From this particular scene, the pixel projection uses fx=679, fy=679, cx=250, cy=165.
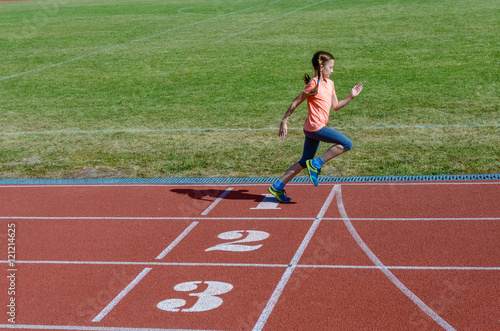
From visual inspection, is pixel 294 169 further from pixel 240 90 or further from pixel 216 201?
pixel 240 90

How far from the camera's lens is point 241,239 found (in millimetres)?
7559

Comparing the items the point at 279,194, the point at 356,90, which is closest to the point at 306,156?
the point at 279,194

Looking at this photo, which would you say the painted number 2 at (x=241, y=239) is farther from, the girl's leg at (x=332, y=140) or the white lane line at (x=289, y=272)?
the girl's leg at (x=332, y=140)

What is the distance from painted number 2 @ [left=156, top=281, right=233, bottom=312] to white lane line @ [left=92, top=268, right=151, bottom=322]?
1.31 ft

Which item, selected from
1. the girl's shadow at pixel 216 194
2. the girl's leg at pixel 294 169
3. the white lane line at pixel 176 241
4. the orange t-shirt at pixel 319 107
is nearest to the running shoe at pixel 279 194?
the girl's leg at pixel 294 169

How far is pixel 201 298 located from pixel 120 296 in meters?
0.76

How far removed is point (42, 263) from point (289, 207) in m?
3.07

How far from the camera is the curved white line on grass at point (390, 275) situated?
5627 mm

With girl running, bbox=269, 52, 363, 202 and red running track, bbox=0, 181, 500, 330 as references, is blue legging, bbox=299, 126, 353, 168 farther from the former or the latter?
red running track, bbox=0, 181, 500, 330

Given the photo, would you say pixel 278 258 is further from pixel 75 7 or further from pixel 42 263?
pixel 75 7

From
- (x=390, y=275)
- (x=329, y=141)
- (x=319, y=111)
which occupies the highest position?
(x=319, y=111)

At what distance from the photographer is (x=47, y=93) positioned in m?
17.1

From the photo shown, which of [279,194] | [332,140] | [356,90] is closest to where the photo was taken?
[332,140]

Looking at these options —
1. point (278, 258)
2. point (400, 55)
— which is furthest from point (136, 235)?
point (400, 55)
